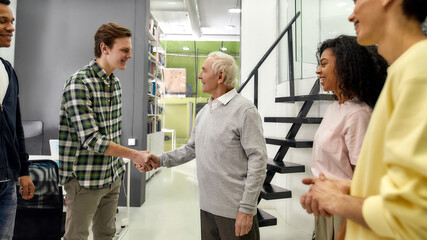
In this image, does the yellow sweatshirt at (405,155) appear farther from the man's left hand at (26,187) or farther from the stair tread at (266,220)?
the stair tread at (266,220)

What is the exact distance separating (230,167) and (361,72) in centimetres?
84

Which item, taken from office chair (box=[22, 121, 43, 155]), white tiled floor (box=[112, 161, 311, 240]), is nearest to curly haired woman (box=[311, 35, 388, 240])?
white tiled floor (box=[112, 161, 311, 240])

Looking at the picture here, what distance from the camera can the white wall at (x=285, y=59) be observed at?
9.87ft

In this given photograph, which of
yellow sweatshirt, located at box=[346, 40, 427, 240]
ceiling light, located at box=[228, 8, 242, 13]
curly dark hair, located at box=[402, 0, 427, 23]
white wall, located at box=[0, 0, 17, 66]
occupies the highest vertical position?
ceiling light, located at box=[228, 8, 242, 13]

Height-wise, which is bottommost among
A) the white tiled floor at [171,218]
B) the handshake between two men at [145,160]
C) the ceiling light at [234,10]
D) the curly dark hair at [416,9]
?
the white tiled floor at [171,218]

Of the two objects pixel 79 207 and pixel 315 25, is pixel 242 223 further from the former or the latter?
pixel 315 25

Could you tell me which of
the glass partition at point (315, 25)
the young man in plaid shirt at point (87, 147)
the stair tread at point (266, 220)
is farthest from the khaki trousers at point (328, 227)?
the glass partition at point (315, 25)

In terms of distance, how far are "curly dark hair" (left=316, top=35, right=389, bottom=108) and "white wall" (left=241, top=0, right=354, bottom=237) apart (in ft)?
5.36

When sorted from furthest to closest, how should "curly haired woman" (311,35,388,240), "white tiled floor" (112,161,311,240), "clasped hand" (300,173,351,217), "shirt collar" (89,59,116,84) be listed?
"white tiled floor" (112,161,311,240) → "shirt collar" (89,59,116,84) → "curly haired woman" (311,35,388,240) → "clasped hand" (300,173,351,217)

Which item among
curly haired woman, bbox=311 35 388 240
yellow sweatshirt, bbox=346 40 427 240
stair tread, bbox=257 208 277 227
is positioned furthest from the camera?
stair tread, bbox=257 208 277 227

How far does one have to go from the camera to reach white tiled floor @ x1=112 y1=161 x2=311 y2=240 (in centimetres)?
316

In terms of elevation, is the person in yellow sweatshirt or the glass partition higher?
the glass partition

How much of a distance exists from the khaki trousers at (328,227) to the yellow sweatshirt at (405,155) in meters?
0.92

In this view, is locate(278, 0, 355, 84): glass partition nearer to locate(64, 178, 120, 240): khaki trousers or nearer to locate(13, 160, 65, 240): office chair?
locate(64, 178, 120, 240): khaki trousers
